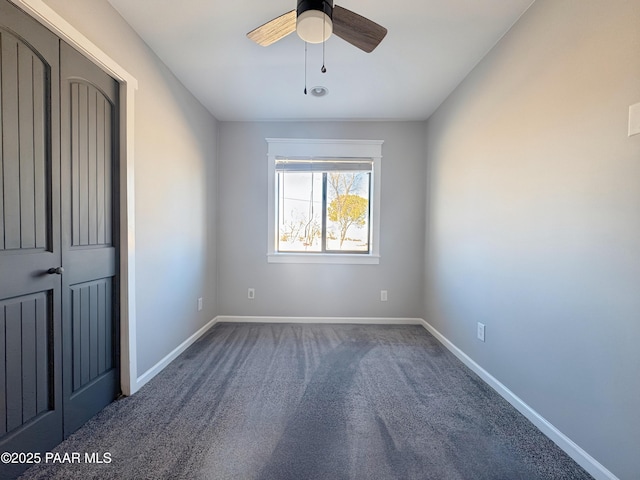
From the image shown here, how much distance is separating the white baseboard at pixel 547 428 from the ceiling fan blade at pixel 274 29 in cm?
262

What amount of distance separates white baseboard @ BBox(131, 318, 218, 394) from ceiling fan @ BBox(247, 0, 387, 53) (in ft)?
7.85

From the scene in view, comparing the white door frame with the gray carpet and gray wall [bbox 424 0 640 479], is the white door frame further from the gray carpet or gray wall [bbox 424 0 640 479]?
gray wall [bbox 424 0 640 479]

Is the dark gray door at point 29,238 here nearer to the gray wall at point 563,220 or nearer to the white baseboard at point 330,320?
the white baseboard at point 330,320

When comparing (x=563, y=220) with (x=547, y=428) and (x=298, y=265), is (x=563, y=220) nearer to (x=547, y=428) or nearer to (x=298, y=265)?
(x=547, y=428)

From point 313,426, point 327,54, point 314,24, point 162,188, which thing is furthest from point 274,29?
point 313,426

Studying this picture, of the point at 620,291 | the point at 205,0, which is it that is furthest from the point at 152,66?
the point at 620,291

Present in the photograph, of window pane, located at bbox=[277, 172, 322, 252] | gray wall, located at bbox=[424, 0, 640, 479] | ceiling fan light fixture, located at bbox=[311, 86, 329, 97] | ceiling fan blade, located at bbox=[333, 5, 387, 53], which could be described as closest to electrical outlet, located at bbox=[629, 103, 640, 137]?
gray wall, located at bbox=[424, 0, 640, 479]

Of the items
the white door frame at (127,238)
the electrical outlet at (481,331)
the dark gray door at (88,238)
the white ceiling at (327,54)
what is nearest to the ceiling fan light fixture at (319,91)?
the white ceiling at (327,54)

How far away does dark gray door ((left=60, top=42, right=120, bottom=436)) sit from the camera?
1442 millimetres

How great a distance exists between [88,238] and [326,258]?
2.29 m

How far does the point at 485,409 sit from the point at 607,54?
2.01 metres

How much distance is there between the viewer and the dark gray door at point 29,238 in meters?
1.16

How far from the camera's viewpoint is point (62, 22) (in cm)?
134

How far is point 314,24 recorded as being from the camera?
1.32 metres
